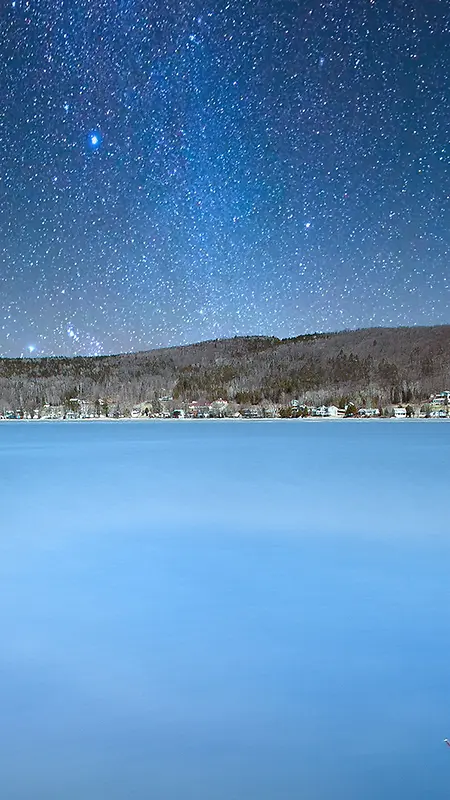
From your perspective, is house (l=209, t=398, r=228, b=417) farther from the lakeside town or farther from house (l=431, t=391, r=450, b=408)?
house (l=431, t=391, r=450, b=408)

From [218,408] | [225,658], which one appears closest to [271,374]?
[218,408]

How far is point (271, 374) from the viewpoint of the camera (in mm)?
116188

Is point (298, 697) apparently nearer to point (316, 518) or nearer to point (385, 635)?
point (385, 635)

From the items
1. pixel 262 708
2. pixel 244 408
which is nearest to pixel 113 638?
pixel 262 708

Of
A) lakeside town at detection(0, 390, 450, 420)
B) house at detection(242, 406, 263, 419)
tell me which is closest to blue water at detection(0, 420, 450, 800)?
lakeside town at detection(0, 390, 450, 420)

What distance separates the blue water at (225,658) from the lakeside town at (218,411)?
3245 inches

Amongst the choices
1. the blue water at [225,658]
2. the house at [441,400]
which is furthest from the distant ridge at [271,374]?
the blue water at [225,658]

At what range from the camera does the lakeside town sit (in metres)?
94.1

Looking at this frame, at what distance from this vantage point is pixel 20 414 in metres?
112

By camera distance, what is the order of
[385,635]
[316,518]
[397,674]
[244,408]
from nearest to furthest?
[397,674], [385,635], [316,518], [244,408]

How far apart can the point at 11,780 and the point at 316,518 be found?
8693 mm

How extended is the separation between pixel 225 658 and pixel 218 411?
9983cm

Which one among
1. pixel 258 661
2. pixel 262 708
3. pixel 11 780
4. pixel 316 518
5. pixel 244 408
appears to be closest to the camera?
pixel 11 780

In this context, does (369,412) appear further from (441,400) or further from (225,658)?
(225,658)
